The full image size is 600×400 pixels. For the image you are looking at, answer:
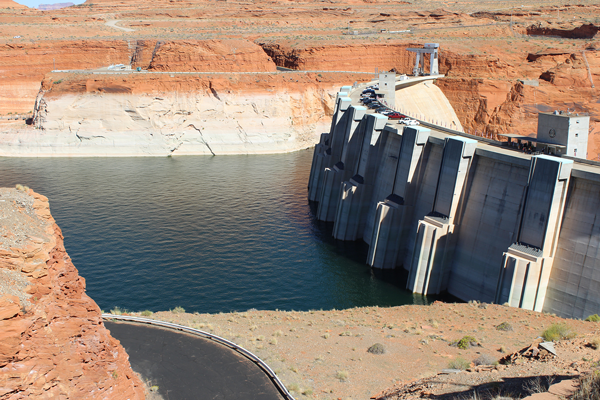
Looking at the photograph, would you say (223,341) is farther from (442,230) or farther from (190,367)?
(442,230)

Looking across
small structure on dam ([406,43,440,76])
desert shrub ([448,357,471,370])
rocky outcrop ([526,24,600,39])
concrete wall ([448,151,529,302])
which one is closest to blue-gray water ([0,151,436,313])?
concrete wall ([448,151,529,302])

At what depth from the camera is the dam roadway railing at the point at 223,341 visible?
21828 millimetres

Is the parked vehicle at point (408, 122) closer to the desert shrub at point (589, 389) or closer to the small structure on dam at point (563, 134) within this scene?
the small structure on dam at point (563, 134)

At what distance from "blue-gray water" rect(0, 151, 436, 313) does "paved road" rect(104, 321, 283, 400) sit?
35.1 ft

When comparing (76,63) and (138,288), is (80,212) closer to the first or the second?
(138,288)

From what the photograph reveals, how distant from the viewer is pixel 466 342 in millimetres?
26234

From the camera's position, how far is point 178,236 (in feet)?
164

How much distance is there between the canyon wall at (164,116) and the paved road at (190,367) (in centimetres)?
6392

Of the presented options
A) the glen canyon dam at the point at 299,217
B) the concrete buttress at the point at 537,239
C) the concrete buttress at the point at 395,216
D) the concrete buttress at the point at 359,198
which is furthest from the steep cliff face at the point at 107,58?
the concrete buttress at the point at 537,239

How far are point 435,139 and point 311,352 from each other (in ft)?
75.9

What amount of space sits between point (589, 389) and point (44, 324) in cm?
1455

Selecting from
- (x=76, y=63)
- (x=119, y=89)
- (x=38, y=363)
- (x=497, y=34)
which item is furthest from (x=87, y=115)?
(x=497, y=34)

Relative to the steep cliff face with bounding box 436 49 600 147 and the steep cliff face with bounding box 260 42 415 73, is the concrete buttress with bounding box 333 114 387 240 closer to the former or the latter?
the steep cliff face with bounding box 436 49 600 147

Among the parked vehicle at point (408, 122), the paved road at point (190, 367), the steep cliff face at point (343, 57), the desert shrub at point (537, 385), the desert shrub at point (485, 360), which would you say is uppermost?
the steep cliff face at point (343, 57)
